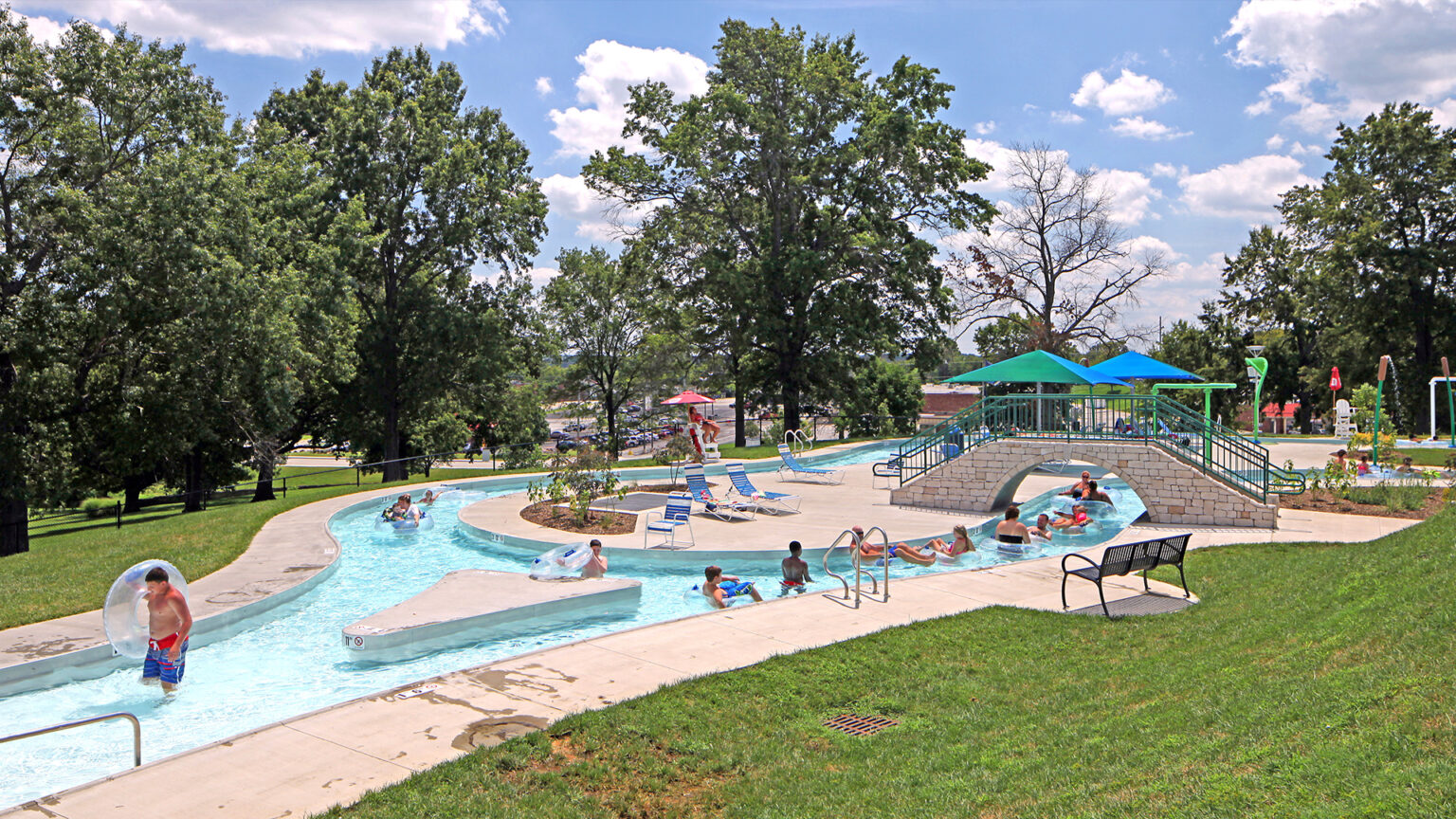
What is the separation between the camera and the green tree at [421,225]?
3528cm

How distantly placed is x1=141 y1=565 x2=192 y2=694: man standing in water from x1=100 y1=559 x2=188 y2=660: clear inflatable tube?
6 cm

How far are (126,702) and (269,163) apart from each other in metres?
26.7

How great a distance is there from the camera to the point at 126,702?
9.38 metres

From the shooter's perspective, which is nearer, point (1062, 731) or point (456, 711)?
point (1062, 731)

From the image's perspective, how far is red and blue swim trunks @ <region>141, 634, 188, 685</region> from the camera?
9.54 meters

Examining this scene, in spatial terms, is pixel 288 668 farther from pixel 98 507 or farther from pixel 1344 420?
pixel 1344 420

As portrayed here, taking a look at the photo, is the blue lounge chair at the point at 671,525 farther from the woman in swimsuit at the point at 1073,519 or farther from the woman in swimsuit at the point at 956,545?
the woman in swimsuit at the point at 1073,519

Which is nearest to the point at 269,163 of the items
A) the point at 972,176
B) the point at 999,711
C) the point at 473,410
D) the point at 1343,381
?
the point at 473,410

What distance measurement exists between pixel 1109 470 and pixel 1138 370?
9.98 ft

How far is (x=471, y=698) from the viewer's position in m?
7.87

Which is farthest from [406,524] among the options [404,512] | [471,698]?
[471,698]

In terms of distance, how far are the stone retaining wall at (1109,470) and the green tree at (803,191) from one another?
17442 mm

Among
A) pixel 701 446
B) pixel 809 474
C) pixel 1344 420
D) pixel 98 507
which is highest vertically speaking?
pixel 1344 420

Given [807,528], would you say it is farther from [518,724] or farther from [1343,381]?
[1343,381]
